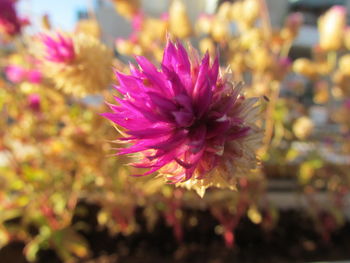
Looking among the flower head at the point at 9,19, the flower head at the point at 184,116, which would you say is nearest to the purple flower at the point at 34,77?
the flower head at the point at 9,19

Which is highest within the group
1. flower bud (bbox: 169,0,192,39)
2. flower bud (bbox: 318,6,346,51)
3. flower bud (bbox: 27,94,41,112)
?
flower bud (bbox: 318,6,346,51)

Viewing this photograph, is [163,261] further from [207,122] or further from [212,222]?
[207,122]

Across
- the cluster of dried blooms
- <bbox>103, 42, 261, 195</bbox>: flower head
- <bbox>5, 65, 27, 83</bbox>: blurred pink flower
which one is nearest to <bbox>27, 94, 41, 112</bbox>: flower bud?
the cluster of dried blooms

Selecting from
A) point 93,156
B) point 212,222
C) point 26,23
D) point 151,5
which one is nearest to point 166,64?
point 93,156

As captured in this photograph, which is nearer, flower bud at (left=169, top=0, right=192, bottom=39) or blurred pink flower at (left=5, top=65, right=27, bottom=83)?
blurred pink flower at (left=5, top=65, right=27, bottom=83)

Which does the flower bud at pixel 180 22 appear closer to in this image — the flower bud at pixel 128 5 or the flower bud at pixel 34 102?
the flower bud at pixel 128 5

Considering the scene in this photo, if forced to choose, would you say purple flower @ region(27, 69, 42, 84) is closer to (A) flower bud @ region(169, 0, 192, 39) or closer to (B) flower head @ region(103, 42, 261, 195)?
(A) flower bud @ region(169, 0, 192, 39)

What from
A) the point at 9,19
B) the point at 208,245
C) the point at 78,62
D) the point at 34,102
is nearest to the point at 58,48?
the point at 78,62

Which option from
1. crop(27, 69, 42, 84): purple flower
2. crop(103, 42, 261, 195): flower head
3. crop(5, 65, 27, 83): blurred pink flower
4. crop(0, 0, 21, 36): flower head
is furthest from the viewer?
crop(5, 65, 27, 83): blurred pink flower
